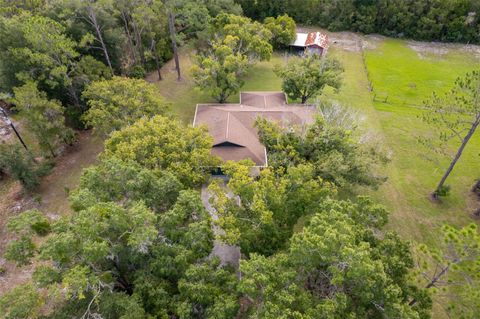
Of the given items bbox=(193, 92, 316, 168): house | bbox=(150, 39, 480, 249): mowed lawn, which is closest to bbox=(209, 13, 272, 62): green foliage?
bbox=(150, 39, 480, 249): mowed lawn

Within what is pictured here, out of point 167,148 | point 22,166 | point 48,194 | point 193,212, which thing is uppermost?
point 167,148

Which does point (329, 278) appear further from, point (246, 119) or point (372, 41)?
point (372, 41)

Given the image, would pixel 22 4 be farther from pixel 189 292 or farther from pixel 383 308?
pixel 383 308

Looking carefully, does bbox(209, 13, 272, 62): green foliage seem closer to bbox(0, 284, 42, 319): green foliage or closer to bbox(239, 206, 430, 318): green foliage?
bbox(239, 206, 430, 318): green foliage

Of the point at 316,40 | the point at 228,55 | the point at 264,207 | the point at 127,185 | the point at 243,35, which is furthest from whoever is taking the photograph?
the point at 316,40

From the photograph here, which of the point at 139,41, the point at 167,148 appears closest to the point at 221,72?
the point at 139,41

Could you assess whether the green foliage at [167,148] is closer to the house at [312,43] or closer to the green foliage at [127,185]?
the green foliage at [127,185]

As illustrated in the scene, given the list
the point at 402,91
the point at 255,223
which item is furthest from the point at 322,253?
the point at 402,91
